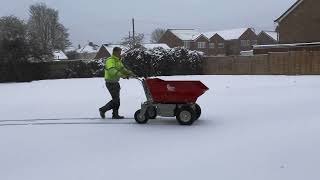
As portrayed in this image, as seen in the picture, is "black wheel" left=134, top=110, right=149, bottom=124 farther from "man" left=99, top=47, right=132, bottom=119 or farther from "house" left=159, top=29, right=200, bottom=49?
"house" left=159, top=29, right=200, bottom=49

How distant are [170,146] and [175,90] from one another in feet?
7.78

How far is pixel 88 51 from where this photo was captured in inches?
4060

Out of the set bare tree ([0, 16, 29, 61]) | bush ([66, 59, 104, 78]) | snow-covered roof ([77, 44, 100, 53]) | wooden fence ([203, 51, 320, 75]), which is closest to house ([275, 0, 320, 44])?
wooden fence ([203, 51, 320, 75])

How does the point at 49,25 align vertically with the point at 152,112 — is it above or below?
above

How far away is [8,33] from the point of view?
37969 mm

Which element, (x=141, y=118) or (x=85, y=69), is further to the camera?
(x=85, y=69)

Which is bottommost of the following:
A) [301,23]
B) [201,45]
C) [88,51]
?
[301,23]

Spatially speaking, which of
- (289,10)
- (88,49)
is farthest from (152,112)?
(88,49)

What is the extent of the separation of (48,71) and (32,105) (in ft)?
81.7

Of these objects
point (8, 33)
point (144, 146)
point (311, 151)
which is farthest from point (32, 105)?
point (8, 33)

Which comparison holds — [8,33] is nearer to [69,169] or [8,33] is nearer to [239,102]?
[239,102]

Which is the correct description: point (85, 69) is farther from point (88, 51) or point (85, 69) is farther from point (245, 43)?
point (88, 51)

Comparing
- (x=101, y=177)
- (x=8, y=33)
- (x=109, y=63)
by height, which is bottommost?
(x=101, y=177)

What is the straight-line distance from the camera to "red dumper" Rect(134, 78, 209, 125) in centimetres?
1018
